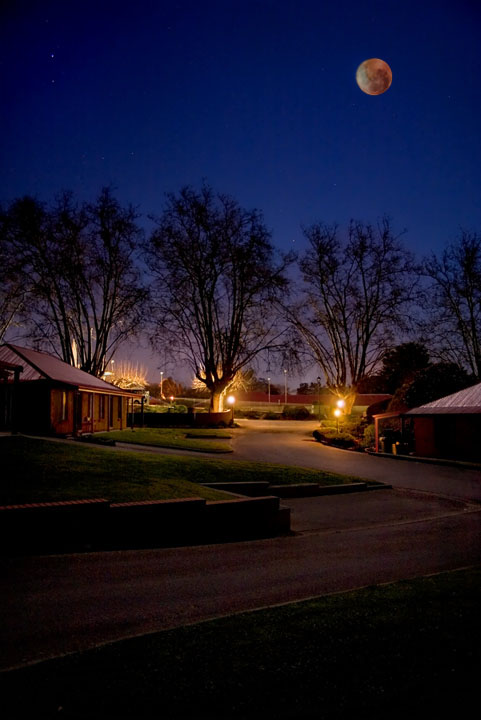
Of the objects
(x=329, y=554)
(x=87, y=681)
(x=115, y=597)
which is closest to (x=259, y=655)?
(x=87, y=681)

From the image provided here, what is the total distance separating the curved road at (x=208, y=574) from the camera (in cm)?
455

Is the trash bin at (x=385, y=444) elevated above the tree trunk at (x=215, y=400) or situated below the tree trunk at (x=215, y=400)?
below

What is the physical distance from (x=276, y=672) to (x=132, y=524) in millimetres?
5050

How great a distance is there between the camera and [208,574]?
6473mm

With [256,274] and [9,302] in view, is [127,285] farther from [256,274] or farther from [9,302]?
[256,274]

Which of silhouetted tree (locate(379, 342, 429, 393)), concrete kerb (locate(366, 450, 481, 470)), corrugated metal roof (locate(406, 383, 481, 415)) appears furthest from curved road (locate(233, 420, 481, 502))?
silhouetted tree (locate(379, 342, 429, 393))

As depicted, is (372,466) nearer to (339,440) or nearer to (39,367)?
(339,440)

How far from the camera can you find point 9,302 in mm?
36062

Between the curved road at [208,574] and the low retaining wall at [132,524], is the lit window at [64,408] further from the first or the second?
the low retaining wall at [132,524]

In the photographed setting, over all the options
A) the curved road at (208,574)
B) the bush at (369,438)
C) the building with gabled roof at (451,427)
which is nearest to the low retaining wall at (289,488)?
the curved road at (208,574)

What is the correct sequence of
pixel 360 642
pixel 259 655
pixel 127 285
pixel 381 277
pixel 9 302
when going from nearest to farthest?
pixel 259 655 → pixel 360 642 → pixel 9 302 → pixel 127 285 → pixel 381 277

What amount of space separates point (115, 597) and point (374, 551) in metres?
4.37

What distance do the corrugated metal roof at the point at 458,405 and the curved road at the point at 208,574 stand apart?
1421cm

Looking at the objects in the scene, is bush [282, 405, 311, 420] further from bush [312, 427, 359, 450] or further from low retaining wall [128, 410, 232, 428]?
bush [312, 427, 359, 450]
